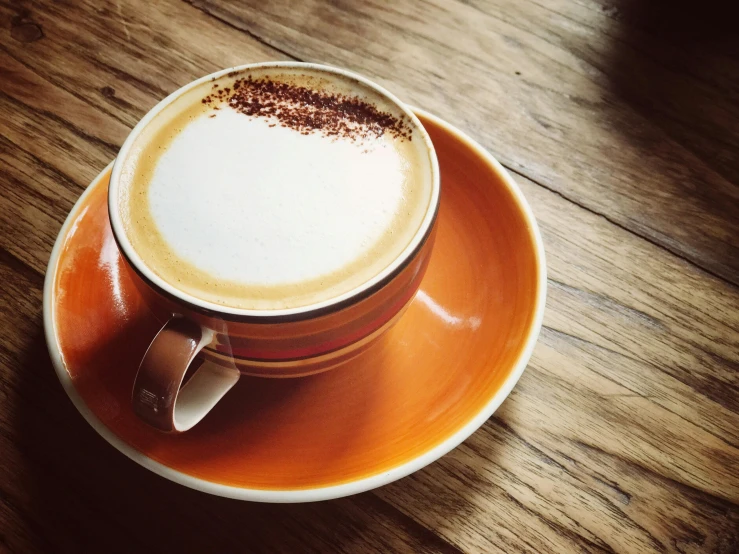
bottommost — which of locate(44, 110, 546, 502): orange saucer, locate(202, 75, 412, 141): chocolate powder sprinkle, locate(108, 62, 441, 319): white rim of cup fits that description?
locate(44, 110, 546, 502): orange saucer

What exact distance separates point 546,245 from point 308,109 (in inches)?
12.8

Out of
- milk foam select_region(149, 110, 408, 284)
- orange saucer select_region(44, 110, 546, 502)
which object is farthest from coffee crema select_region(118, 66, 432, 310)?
orange saucer select_region(44, 110, 546, 502)

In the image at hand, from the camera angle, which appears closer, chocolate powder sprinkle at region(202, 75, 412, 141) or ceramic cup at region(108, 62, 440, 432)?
ceramic cup at region(108, 62, 440, 432)

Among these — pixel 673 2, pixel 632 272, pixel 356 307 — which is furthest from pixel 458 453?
pixel 673 2

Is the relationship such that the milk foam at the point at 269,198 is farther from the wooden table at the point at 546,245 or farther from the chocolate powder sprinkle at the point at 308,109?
the wooden table at the point at 546,245

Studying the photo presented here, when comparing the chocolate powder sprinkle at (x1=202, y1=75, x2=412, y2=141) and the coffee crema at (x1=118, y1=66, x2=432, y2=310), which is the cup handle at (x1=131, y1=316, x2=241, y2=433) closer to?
the coffee crema at (x1=118, y1=66, x2=432, y2=310)

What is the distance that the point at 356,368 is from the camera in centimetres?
59

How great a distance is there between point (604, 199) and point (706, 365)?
0.76 ft

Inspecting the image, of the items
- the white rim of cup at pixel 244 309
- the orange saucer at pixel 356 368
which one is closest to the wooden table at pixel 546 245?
the orange saucer at pixel 356 368

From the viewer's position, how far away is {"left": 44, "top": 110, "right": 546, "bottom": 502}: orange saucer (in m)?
0.51

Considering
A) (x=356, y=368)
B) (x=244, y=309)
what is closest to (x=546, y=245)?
(x=356, y=368)

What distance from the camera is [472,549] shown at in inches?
21.2

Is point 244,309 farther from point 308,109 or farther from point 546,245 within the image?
point 546,245

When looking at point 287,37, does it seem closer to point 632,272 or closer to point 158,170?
point 158,170
